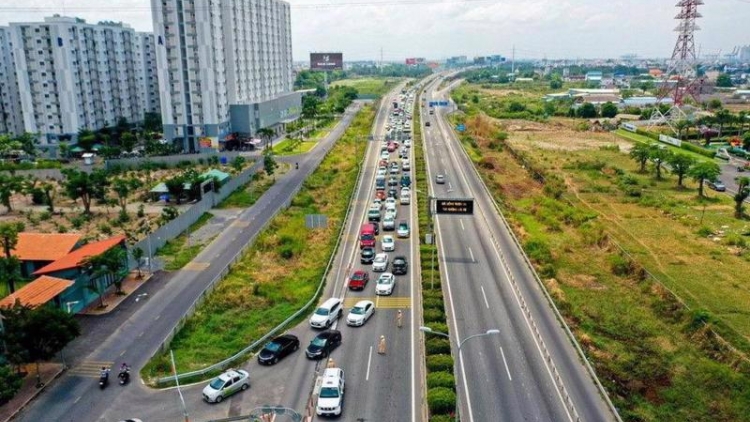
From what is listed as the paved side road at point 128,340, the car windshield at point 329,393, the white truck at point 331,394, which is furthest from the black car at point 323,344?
the paved side road at point 128,340

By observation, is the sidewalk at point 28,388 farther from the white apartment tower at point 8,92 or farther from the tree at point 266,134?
the white apartment tower at point 8,92

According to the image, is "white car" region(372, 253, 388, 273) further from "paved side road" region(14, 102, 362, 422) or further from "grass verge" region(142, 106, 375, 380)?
"paved side road" region(14, 102, 362, 422)

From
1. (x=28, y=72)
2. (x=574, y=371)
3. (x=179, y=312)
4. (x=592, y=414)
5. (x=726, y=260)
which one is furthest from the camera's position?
(x=28, y=72)

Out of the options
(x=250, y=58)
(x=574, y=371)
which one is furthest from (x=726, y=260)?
(x=250, y=58)

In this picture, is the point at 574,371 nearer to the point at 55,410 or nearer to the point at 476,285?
the point at 476,285

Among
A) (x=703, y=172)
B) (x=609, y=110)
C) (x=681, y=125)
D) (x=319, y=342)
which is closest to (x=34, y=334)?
(x=319, y=342)

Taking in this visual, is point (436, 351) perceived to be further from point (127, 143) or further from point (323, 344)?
point (127, 143)
